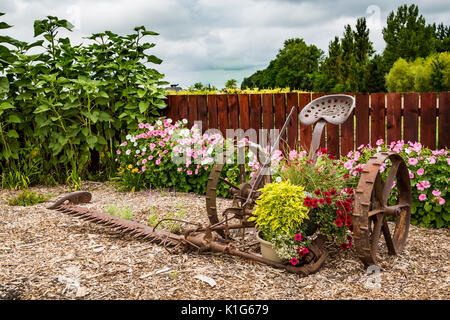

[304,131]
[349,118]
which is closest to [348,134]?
[349,118]

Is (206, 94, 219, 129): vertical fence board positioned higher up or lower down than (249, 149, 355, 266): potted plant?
higher up

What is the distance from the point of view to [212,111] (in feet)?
22.4

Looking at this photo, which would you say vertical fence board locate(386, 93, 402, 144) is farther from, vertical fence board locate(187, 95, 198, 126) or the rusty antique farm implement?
vertical fence board locate(187, 95, 198, 126)

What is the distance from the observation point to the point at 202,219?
436cm

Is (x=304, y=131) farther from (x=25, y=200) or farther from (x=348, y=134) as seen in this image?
(x=25, y=200)

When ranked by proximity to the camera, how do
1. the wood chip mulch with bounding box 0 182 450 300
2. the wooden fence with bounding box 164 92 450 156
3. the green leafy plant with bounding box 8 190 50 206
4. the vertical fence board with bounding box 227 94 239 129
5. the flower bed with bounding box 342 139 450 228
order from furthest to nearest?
the vertical fence board with bounding box 227 94 239 129, the wooden fence with bounding box 164 92 450 156, the green leafy plant with bounding box 8 190 50 206, the flower bed with bounding box 342 139 450 228, the wood chip mulch with bounding box 0 182 450 300

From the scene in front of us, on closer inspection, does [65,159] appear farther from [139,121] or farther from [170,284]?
[170,284]

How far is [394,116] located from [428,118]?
0.41 meters

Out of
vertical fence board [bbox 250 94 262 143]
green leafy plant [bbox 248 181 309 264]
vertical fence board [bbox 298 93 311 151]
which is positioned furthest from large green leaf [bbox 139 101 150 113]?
green leafy plant [bbox 248 181 309 264]

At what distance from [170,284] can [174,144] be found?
3.12 m

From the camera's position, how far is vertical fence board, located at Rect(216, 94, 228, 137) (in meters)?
6.71

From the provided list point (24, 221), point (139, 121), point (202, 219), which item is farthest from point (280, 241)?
point (139, 121)

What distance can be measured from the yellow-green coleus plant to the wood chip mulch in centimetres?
33

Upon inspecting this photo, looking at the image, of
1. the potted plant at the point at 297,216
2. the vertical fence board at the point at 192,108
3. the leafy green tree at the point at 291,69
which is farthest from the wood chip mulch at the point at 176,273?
the leafy green tree at the point at 291,69
